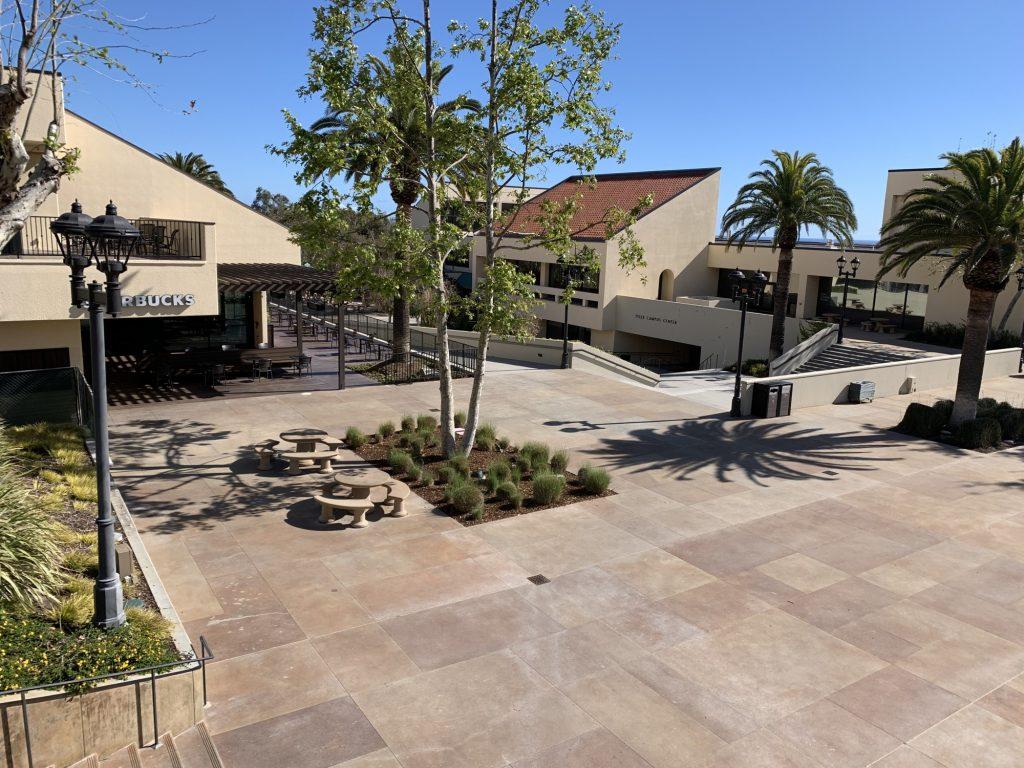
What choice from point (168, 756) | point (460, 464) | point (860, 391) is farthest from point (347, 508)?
point (860, 391)

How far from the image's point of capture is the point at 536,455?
16.3m

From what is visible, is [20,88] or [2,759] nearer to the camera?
[2,759]

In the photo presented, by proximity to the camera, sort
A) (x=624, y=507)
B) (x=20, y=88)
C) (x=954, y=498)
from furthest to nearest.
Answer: (x=954, y=498) → (x=624, y=507) → (x=20, y=88)

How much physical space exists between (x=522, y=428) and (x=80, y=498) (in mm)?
10275

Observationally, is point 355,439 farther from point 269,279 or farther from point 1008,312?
point 1008,312

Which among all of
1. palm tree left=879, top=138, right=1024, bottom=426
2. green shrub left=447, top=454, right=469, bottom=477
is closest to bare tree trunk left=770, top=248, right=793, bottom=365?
palm tree left=879, top=138, right=1024, bottom=426

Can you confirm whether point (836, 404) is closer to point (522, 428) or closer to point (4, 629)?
point (522, 428)

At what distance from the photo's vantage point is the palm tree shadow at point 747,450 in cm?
1677

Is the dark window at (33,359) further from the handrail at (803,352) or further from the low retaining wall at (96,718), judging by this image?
the handrail at (803,352)

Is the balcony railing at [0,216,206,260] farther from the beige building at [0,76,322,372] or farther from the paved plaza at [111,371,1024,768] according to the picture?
the paved plaza at [111,371,1024,768]

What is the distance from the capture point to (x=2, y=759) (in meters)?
6.29

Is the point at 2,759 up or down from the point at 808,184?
down

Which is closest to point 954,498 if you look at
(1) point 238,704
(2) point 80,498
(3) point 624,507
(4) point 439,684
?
(3) point 624,507

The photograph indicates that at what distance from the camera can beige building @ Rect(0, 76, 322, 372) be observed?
17.6m
